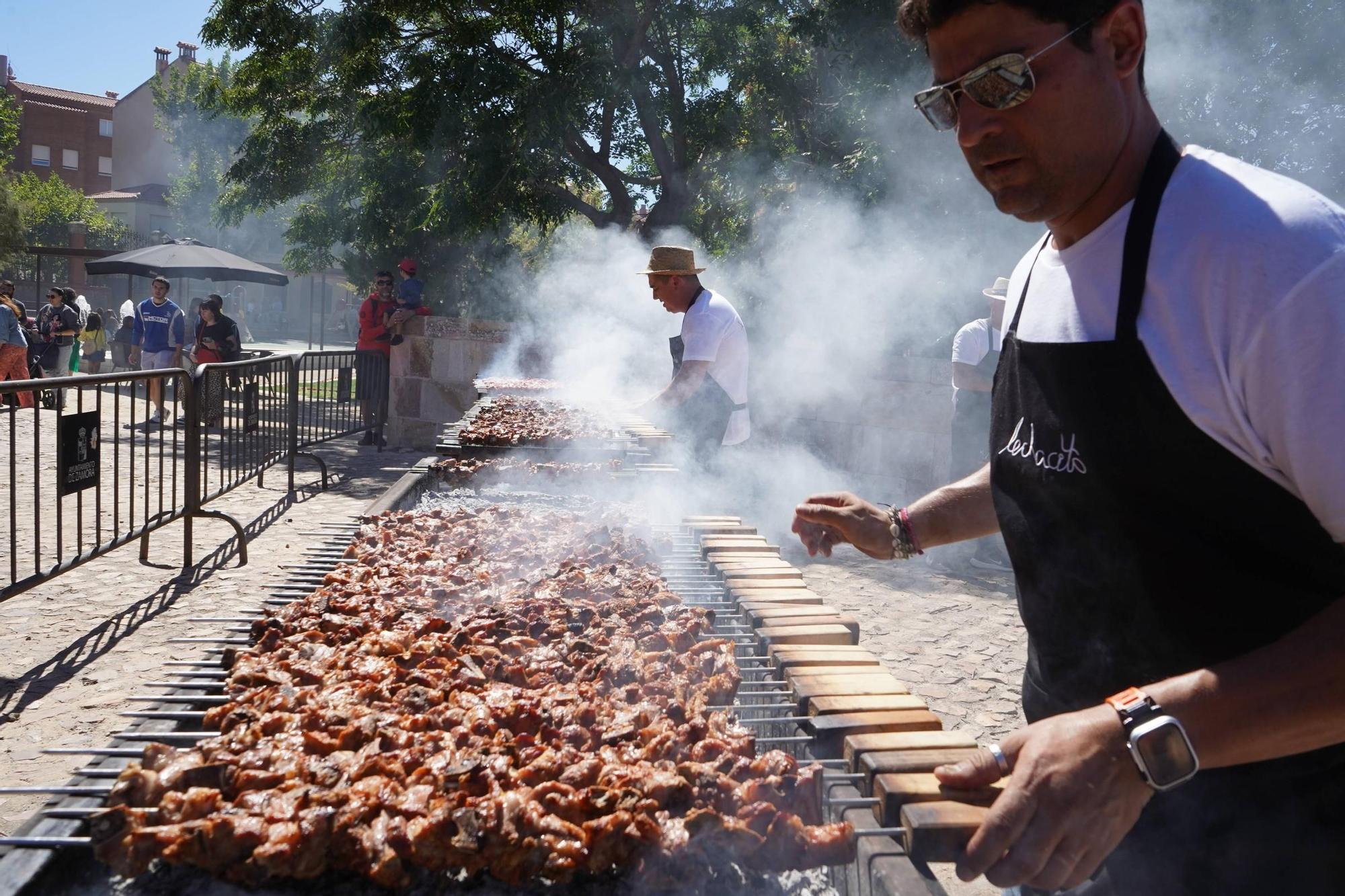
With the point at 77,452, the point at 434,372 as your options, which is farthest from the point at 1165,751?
the point at 434,372

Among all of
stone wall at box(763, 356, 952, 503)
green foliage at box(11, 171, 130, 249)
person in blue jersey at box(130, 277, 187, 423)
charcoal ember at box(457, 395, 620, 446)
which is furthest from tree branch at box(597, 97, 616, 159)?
green foliage at box(11, 171, 130, 249)

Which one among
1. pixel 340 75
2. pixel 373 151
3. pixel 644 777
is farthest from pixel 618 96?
pixel 644 777

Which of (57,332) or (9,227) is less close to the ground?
(9,227)

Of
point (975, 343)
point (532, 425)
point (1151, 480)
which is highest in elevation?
point (975, 343)

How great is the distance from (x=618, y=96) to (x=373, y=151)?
248 inches

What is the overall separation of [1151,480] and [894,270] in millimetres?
10003

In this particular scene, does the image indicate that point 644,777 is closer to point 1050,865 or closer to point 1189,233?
point 1050,865

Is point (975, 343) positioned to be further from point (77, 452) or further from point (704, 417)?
point (77, 452)

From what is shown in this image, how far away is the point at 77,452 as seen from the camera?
6242mm

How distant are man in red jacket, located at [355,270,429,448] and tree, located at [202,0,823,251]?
1.24 metres

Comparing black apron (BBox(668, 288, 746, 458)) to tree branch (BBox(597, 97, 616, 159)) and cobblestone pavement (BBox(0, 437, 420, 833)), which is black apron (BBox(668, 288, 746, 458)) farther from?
tree branch (BBox(597, 97, 616, 159))

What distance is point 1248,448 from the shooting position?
1462 mm

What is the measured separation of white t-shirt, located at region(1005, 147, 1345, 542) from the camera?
1.32 m

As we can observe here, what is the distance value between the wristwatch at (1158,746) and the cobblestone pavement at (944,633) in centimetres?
252
